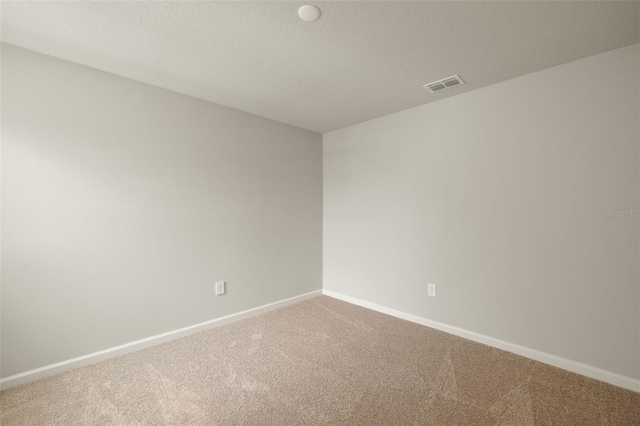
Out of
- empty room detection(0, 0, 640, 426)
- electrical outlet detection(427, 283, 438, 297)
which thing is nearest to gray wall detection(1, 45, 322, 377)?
empty room detection(0, 0, 640, 426)

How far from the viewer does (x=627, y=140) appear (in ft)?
5.97

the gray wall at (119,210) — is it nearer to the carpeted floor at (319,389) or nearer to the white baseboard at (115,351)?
the white baseboard at (115,351)

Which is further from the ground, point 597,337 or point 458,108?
point 458,108

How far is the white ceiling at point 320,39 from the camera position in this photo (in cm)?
153

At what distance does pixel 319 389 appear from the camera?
181 centimetres

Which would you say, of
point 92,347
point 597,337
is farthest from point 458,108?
point 92,347

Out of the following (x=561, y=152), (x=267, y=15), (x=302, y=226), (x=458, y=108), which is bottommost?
(x=302, y=226)

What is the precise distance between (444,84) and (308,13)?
1.40 meters

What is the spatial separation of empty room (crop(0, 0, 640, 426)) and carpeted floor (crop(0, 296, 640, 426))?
2 cm

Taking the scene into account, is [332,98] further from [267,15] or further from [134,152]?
[134,152]

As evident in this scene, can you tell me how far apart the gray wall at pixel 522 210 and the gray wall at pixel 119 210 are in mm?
1463

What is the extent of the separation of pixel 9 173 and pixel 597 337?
13.5 feet

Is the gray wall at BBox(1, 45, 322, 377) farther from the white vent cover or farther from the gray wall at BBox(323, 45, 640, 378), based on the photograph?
the white vent cover

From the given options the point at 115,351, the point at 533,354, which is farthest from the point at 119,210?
the point at 533,354
